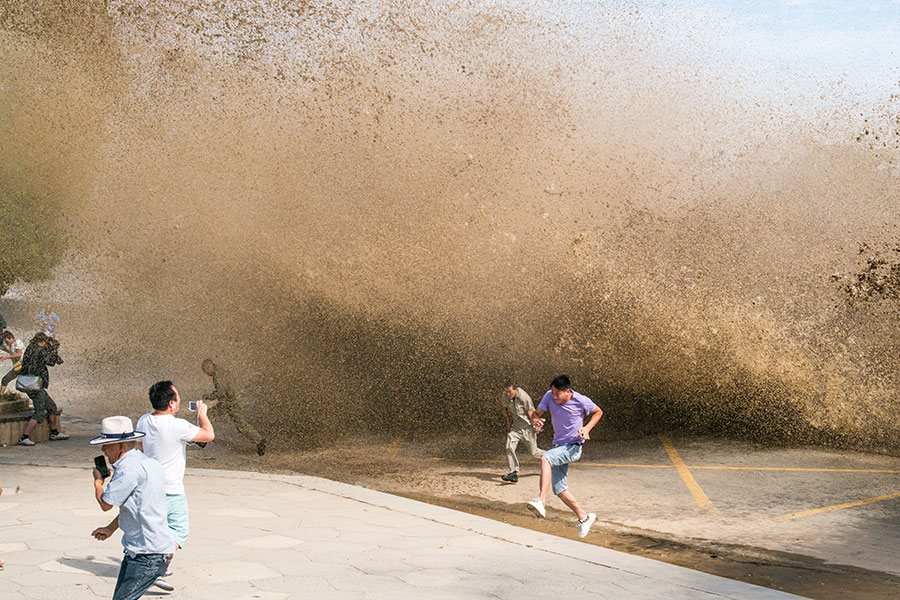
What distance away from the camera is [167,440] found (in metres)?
5.29

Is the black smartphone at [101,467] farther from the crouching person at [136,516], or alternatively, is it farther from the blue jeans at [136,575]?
the blue jeans at [136,575]

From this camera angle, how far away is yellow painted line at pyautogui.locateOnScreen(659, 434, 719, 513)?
9555 millimetres

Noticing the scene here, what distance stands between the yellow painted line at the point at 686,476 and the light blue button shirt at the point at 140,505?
650 cm

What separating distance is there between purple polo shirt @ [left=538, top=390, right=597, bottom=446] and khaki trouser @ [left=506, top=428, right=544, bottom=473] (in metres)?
2.38

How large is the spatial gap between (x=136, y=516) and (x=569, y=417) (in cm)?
456

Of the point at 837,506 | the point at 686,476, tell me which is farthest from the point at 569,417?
the point at 686,476

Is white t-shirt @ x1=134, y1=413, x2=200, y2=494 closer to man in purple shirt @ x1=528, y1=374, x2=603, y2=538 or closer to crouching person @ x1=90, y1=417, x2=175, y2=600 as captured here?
crouching person @ x1=90, y1=417, x2=175, y2=600

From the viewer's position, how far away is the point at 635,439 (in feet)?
45.7

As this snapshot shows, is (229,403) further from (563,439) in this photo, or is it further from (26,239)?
(26,239)

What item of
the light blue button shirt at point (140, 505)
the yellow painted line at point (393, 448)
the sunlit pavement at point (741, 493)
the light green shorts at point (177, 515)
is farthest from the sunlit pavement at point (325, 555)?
the yellow painted line at point (393, 448)

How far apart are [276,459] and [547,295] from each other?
524cm

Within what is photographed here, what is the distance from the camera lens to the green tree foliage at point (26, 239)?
24884 mm

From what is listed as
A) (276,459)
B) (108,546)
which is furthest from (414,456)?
(108,546)

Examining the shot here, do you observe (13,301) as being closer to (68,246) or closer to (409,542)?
(68,246)
